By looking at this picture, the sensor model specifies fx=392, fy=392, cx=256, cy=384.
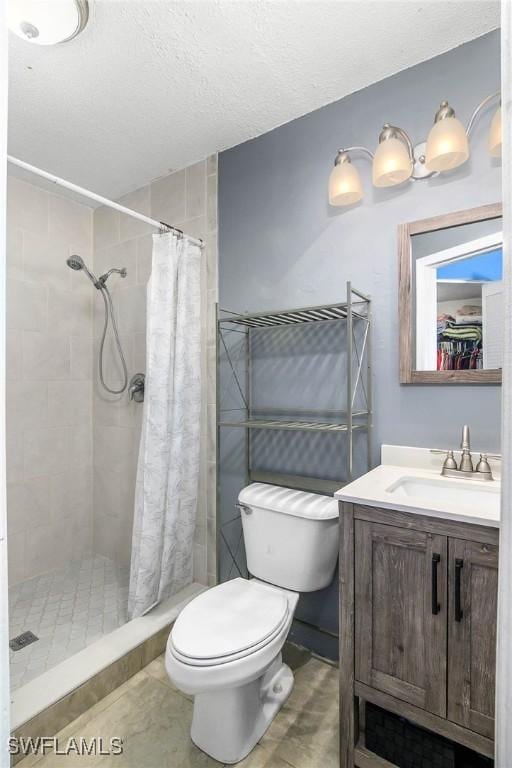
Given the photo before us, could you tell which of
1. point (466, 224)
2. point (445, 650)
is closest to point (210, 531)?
point (445, 650)

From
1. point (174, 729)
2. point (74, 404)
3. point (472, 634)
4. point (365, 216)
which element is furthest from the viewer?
point (74, 404)

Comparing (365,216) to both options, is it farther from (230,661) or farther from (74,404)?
(74,404)

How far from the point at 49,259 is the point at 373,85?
1.97 m

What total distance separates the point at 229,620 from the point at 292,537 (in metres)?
0.37

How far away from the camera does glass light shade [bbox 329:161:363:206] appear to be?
155cm

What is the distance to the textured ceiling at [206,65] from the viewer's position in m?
1.28

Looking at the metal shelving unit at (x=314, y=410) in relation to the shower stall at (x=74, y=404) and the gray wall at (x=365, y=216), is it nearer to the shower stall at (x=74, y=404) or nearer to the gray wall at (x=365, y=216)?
the gray wall at (x=365, y=216)

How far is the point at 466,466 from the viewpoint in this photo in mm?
1326

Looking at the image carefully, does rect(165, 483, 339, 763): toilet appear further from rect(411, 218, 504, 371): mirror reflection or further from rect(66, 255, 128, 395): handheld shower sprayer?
rect(66, 255, 128, 395): handheld shower sprayer

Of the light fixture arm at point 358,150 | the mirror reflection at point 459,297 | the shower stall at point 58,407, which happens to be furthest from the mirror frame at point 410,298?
the shower stall at point 58,407

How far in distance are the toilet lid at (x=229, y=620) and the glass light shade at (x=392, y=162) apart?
162 cm

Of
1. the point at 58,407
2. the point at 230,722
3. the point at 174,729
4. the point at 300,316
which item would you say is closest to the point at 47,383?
the point at 58,407

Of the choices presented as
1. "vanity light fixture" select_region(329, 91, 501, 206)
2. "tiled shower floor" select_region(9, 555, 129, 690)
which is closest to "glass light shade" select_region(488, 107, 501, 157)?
"vanity light fixture" select_region(329, 91, 501, 206)

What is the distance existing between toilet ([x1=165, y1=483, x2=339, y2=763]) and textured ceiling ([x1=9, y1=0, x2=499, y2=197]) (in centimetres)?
168
